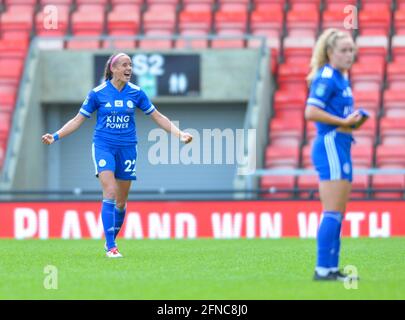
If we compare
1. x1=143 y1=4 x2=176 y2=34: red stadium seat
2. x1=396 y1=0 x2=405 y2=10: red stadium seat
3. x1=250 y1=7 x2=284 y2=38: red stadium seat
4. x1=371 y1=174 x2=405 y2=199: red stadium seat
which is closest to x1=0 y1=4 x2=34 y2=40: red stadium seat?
x1=143 y1=4 x2=176 y2=34: red stadium seat

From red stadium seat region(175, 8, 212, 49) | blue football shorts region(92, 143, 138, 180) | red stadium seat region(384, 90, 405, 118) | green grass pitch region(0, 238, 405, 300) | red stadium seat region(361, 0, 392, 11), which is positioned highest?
Answer: red stadium seat region(361, 0, 392, 11)

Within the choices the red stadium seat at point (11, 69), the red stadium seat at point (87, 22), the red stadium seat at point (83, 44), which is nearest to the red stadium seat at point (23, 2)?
the red stadium seat at point (87, 22)

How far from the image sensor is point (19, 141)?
21844 millimetres

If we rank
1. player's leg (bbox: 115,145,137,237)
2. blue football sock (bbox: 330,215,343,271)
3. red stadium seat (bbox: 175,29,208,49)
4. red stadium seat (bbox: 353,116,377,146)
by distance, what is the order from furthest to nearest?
red stadium seat (bbox: 175,29,208,49) → red stadium seat (bbox: 353,116,377,146) → player's leg (bbox: 115,145,137,237) → blue football sock (bbox: 330,215,343,271)

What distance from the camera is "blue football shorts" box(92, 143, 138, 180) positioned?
12.8 metres

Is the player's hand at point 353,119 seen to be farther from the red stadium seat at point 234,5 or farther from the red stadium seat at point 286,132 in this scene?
the red stadium seat at point 234,5

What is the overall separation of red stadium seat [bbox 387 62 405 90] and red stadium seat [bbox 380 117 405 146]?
1.09 m

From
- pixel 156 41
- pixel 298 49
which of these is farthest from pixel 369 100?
pixel 156 41

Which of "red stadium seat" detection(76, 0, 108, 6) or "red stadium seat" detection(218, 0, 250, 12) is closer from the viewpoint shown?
"red stadium seat" detection(218, 0, 250, 12)

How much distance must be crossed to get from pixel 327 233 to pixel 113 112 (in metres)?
4.07

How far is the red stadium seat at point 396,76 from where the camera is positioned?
22891 mm

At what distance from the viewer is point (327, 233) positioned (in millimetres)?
9508

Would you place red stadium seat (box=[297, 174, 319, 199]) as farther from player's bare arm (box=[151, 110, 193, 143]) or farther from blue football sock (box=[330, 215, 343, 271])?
blue football sock (box=[330, 215, 343, 271])

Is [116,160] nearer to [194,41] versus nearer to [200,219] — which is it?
[200,219]
